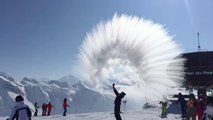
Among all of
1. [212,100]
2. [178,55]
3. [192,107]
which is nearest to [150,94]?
[192,107]

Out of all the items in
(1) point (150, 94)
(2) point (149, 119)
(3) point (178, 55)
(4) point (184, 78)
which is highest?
(3) point (178, 55)

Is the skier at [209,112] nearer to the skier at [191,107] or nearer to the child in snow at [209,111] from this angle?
the child in snow at [209,111]

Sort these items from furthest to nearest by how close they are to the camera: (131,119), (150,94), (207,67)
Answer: (207,67) < (150,94) < (131,119)

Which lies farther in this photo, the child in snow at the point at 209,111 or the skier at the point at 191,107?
the skier at the point at 191,107

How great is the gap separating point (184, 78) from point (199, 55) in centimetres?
499

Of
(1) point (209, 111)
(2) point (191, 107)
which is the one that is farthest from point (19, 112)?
(2) point (191, 107)

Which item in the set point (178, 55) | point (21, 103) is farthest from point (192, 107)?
point (178, 55)

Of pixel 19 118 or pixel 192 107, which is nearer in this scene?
pixel 19 118

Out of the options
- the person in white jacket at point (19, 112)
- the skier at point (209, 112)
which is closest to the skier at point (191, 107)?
the skier at point (209, 112)

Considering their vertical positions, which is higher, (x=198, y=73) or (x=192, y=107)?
(x=198, y=73)

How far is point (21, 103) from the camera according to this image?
42.2ft

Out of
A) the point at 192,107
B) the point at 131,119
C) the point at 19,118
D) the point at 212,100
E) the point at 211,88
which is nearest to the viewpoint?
the point at 19,118

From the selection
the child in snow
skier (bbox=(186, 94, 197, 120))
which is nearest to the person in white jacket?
the child in snow

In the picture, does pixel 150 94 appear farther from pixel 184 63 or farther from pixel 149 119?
pixel 184 63
